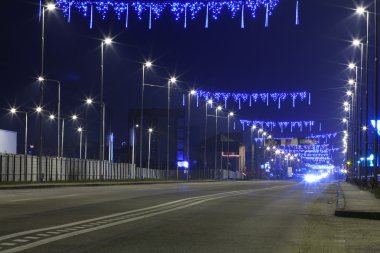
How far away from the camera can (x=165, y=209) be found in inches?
882

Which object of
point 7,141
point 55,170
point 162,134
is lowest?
point 55,170

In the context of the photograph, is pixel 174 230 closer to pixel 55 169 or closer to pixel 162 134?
pixel 55 169

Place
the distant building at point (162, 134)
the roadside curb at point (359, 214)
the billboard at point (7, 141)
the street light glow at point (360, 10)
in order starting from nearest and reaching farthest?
the roadside curb at point (359, 214) < the street light glow at point (360, 10) < the billboard at point (7, 141) < the distant building at point (162, 134)

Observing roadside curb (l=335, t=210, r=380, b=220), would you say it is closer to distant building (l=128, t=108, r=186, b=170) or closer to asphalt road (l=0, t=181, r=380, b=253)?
asphalt road (l=0, t=181, r=380, b=253)

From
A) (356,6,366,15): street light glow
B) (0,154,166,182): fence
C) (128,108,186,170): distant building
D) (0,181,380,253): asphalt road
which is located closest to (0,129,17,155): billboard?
(0,154,166,182): fence

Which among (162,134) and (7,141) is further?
(162,134)

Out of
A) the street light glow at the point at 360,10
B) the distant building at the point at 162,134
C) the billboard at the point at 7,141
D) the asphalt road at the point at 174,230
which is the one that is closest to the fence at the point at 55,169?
the billboard at the point at 7,141

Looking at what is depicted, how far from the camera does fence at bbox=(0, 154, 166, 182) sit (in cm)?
5438

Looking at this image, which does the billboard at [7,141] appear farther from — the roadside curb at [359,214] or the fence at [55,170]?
the roadside curb at [359,214]

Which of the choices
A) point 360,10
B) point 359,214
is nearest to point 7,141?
point 360,10

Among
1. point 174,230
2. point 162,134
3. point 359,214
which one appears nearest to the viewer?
point 174,230

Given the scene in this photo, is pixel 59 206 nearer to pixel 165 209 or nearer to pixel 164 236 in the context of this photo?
pixel 165 209

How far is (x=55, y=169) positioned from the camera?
204 feet

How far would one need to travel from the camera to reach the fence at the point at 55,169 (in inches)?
2141
